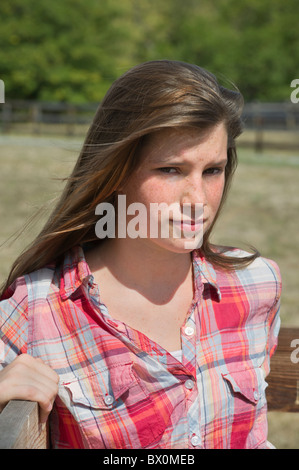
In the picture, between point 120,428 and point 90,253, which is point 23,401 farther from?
point 90,253

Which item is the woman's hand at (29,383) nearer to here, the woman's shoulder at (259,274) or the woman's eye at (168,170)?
the woman's eye at (168,170)

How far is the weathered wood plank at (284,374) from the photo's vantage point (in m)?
1.73

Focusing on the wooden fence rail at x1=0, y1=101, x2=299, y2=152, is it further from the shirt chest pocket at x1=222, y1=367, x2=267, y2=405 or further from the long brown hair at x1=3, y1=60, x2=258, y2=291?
the shirt chest pocket at x1=222, y1=367, x2=267, y2=405

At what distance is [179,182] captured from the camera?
1420mm

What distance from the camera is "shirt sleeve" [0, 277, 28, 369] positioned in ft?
4.66

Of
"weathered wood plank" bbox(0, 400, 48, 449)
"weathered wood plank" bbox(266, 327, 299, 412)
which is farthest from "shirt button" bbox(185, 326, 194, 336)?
"weathered wood plank" bbox(0, 400, 48, 449)

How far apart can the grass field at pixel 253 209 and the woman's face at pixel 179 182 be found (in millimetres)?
424

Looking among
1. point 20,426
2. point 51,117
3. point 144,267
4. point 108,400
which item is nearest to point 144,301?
point 144,267

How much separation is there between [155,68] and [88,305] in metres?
0.62

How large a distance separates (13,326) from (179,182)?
54 centimetres

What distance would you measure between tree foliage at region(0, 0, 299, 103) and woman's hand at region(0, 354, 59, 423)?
19.2m

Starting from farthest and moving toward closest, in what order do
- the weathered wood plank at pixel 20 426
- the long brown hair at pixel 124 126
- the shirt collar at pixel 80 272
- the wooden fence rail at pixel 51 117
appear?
the wooden fence rail at pixel 51 117
the shirt collar at pixel 80 272
the long brown hair at pixel 124 126
the weathered wood plank at pixel 20 426

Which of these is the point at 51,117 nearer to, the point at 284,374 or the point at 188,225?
the point at 284,374

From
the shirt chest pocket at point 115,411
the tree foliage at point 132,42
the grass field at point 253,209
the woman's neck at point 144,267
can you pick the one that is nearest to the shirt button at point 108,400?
the shirt chest pocket at point 115,411
